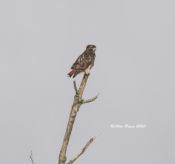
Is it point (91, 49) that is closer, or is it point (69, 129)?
point (69, 129)

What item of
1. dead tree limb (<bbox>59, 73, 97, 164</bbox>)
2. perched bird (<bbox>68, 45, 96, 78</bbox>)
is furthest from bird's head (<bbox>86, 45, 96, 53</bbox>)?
dead tree limb (<bbox>59, 73, 97, 164</bbox>)

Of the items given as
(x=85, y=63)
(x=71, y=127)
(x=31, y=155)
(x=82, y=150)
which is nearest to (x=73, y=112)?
(x=71, y=127)

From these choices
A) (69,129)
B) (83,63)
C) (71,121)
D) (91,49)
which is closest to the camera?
(69,129)

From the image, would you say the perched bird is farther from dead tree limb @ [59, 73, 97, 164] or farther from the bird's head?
dead tree limb @ [59, 73, 97, 164]

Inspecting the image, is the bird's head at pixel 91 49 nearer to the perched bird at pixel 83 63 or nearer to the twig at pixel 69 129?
the perched bird at pixel 83 63

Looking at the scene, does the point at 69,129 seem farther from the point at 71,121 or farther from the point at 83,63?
the point at 83,63

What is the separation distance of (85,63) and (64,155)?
5210 mm

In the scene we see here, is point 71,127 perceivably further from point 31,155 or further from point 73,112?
point 31,155

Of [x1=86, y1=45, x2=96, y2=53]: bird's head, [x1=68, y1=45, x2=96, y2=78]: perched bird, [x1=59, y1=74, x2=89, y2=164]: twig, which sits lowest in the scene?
[x1=59, y1=74, x2=89, y2=164]: twig

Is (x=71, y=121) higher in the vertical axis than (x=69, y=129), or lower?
higher

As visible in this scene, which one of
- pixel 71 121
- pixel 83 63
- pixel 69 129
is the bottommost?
pixel 69 129

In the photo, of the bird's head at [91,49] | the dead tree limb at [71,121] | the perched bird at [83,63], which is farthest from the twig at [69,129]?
the bird's head at [91,49]

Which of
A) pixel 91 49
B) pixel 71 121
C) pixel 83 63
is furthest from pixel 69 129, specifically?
pixel 91 49

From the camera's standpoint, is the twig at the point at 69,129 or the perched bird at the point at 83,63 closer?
the twig at the point at 69,129
